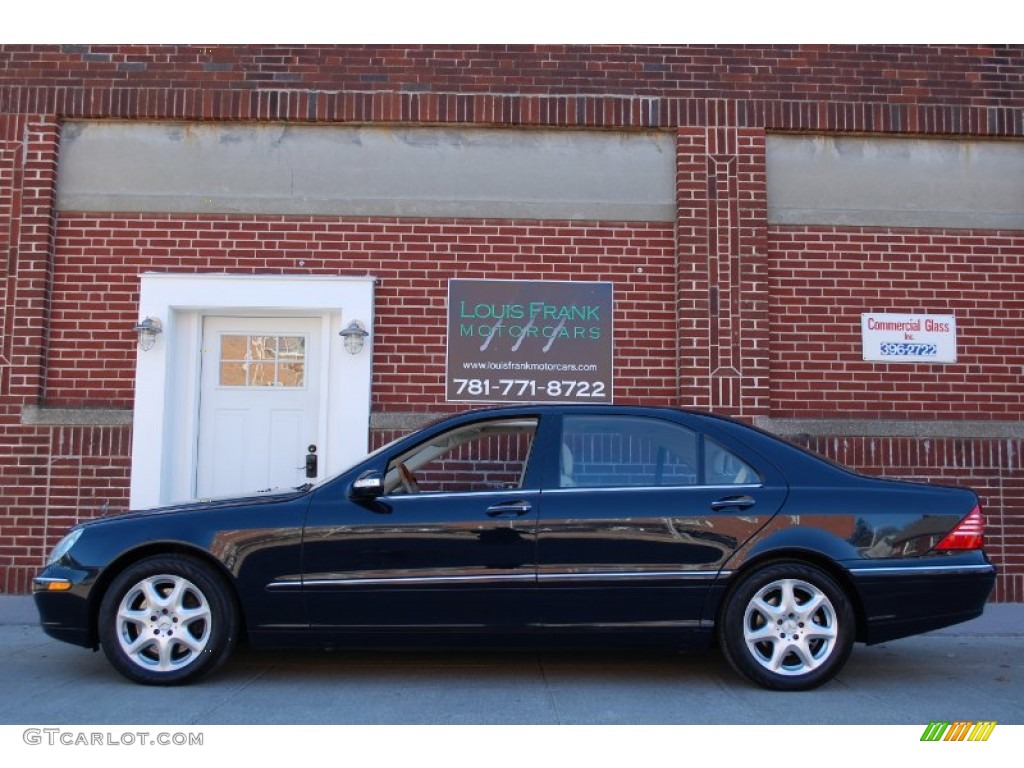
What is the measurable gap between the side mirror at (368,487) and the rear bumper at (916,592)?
2507 mm

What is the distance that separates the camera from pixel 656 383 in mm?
8328

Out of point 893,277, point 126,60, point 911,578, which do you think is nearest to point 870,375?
point 893,277

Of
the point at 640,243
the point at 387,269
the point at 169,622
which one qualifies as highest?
the point at 640,243

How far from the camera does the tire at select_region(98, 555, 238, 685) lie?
5.11 metres

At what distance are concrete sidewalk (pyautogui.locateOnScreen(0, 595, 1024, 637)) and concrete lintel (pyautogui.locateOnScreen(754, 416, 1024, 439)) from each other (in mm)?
1430

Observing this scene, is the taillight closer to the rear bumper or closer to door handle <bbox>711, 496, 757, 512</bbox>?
the rear bumper

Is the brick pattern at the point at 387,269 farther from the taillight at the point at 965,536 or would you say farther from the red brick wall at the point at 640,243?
the taillight at the point at 965,536

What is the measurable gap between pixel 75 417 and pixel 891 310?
6.93 metres

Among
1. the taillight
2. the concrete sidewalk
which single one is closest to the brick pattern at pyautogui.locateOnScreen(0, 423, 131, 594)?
the concrete sidewalk

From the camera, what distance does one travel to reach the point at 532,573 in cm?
509

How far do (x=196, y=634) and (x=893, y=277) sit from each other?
251 inches

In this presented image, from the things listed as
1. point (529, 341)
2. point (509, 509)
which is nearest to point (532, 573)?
point (509, 509)

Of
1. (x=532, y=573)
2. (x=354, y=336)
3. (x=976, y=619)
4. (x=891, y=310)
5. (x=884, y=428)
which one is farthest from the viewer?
(x=891, y=310)

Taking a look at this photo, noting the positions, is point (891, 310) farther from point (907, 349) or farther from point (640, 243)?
point (640, 243)
